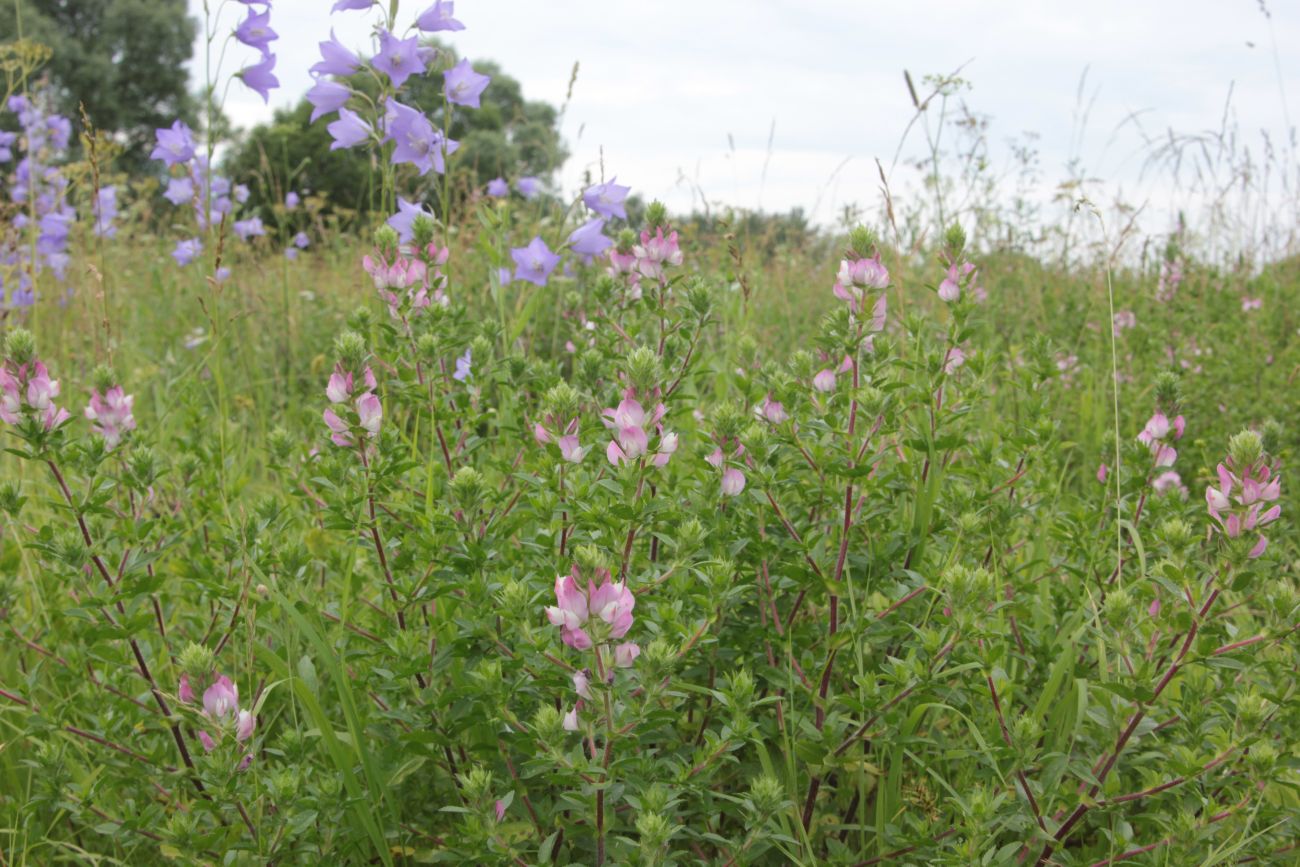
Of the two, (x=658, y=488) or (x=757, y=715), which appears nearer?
(x=757, y=715)

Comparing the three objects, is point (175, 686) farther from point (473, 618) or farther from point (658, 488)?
point (658, 488)

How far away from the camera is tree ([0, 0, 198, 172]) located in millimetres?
29797

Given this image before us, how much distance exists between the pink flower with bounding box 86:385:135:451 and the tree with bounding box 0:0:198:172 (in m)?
31.7

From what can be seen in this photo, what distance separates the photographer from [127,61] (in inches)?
1235

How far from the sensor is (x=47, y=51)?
412 centimetres

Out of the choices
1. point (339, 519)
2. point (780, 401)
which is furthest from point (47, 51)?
point (780, 401)

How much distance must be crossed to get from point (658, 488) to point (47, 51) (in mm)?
3741

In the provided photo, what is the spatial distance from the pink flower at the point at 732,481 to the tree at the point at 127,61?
32407mm

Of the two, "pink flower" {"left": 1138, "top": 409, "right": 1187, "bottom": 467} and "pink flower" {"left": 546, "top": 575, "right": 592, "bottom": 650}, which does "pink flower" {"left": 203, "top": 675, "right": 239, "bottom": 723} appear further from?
"pink flower" {"left": 1138, "top": 409, "right": 1187, "bottom": 467}

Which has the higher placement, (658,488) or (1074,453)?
(658,488)

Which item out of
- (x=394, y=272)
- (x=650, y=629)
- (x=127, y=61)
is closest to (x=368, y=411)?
(x=394, y=272)

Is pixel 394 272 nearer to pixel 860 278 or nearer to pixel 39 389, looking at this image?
pixel 39 389

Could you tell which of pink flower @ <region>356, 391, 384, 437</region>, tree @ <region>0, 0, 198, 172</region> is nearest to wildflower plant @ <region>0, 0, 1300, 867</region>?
pink flower @ <region>356, 391, 384, 437</region>

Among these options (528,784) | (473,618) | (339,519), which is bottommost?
(528,784)
